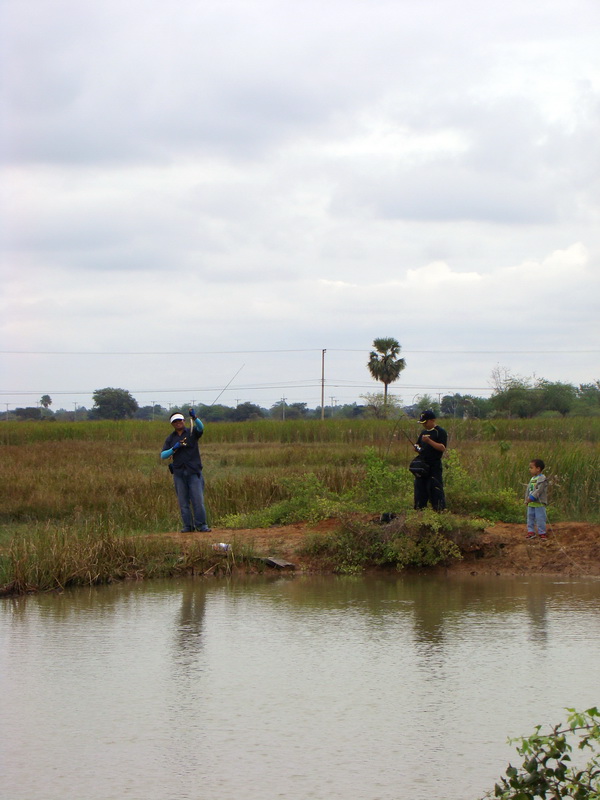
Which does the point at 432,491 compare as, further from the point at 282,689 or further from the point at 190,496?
the point at 282,689

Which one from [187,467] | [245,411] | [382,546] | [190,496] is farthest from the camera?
[245,411]

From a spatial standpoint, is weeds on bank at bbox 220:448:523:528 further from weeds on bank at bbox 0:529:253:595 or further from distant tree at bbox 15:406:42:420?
distant tree at bbox 15:406:42:420

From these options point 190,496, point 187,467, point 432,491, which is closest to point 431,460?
point 432,491

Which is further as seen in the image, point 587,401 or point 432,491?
point 587,401

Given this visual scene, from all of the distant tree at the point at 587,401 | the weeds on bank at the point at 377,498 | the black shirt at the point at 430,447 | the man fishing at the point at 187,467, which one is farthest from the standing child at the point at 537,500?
the distant tree at the point at 587,401

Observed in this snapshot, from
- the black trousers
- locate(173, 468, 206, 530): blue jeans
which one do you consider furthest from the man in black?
locate(173, 468, 206, 530): blue jeans

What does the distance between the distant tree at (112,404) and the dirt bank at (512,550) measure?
62.4 metres

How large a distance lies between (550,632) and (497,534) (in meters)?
4.32

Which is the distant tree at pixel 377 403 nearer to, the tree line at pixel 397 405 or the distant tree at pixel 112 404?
the tree line at pixel 397 405

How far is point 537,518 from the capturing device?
12.3m

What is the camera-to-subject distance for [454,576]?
11.5m

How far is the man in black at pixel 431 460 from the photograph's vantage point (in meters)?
11.6

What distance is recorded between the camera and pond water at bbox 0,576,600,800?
488cm

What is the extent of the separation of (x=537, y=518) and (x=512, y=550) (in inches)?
22.4
